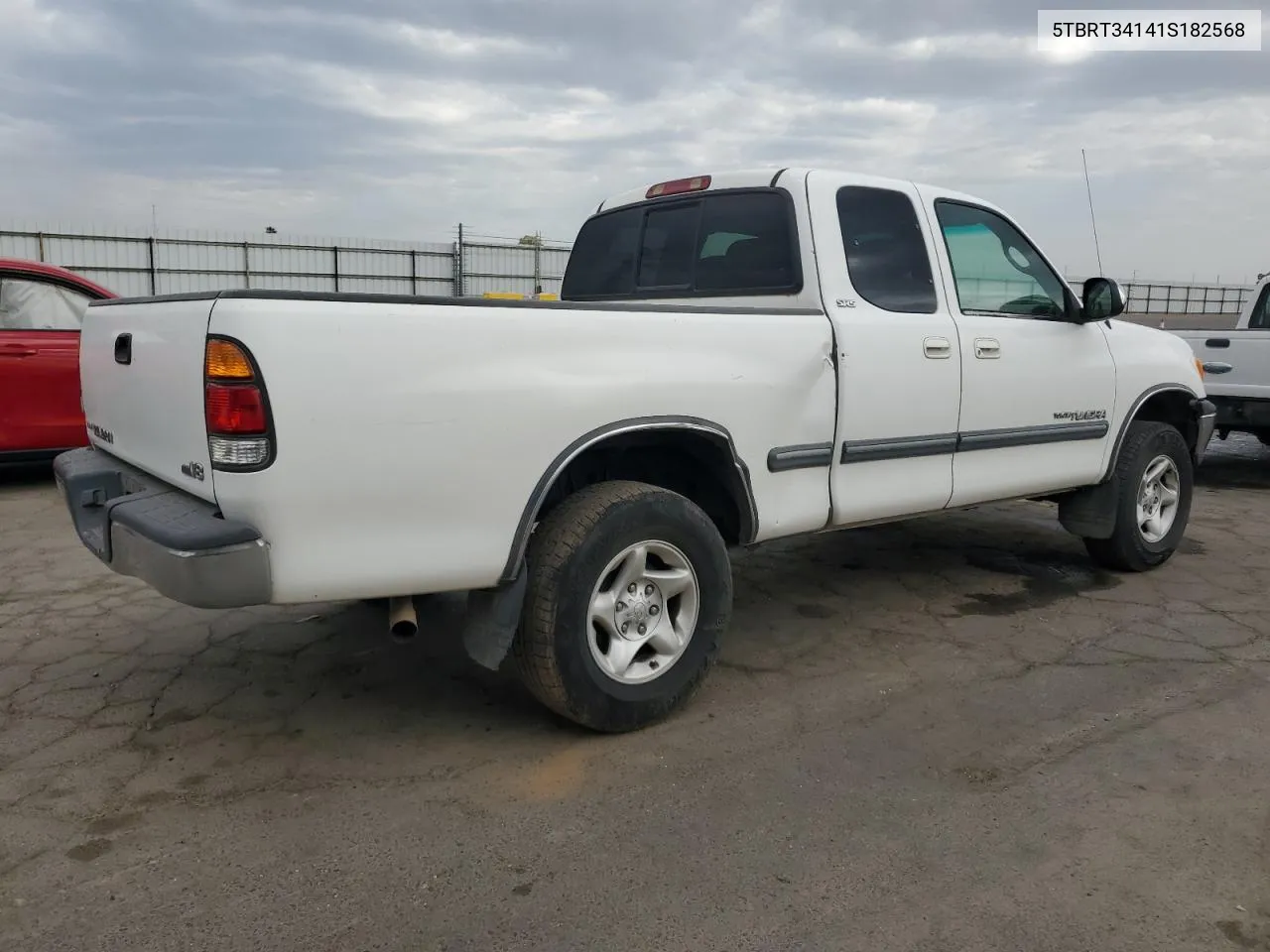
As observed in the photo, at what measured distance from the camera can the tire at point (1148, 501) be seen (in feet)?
16.9

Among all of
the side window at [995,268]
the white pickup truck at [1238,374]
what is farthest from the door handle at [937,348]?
the white pickup truck at [1238,374]

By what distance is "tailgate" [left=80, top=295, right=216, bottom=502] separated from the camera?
2691 mm

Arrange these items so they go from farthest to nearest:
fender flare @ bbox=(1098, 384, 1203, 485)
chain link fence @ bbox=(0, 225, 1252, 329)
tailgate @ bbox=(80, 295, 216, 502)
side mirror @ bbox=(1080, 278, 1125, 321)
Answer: chain link fence @ bbox=(0, 225, 1252, 329) < fender flare @ bbox=(1098, 384, 1203, 485) < side mirror @ bbox=(1080, 278, 1125, 321) < tailgate @ bbox=(80, 295, 216, 502)

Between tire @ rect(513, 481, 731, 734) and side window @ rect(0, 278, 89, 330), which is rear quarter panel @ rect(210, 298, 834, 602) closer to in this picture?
tire @ rect(513, 481, 731, 734)

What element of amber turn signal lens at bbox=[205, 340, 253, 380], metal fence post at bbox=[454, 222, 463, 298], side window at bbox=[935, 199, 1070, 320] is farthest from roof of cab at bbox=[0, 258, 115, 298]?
metal fence post at bbox=[454, 222, 463, 298]

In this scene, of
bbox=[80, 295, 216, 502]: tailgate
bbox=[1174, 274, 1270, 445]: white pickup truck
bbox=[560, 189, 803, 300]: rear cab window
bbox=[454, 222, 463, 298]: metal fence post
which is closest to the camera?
bbox=[80, 295, 216, 502]: tailgate

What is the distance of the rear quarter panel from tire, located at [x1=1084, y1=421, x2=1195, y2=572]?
117 inches

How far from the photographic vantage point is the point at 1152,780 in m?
3.02

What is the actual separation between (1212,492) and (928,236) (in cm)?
526

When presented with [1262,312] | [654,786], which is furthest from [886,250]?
[1262,312]

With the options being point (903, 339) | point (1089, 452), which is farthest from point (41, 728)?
point (1089, 452)

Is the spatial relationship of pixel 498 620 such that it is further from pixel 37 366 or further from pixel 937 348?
pixel 37 366

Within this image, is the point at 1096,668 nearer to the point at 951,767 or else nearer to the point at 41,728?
the point at 951,767

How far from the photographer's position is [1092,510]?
5211 mm
